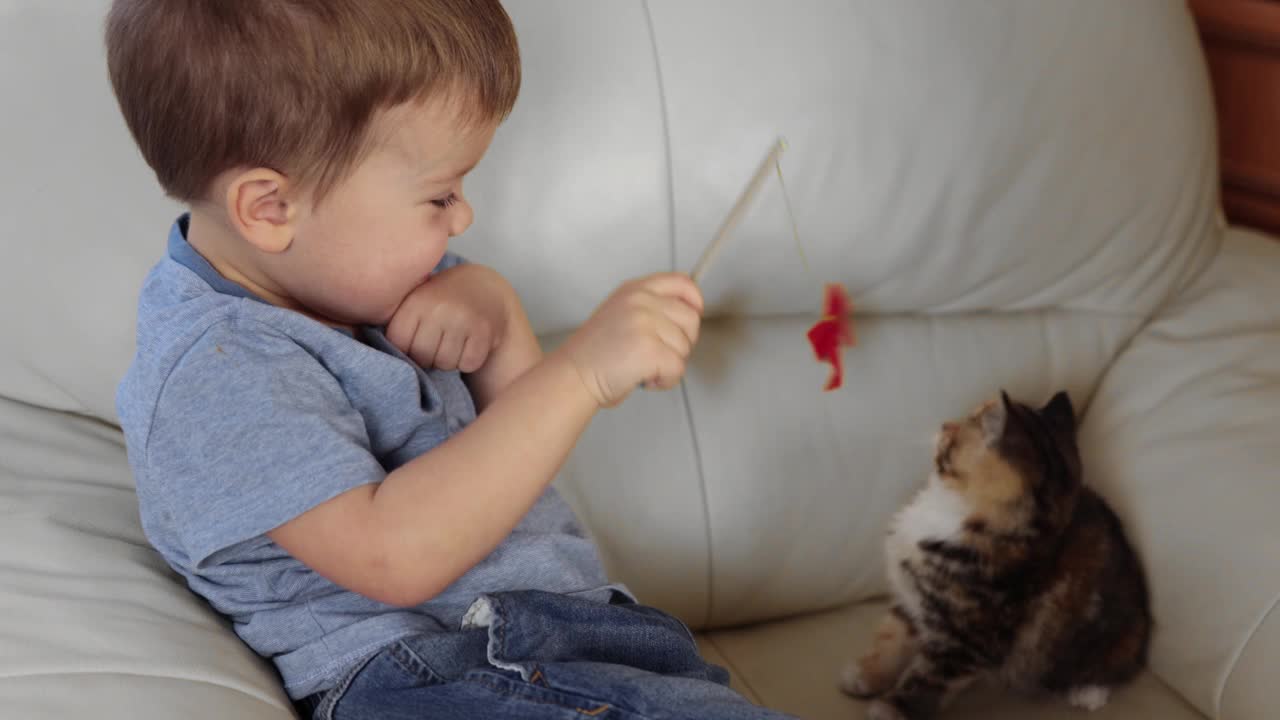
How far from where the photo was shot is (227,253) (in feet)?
2.77

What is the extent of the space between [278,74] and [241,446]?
0.77 ft

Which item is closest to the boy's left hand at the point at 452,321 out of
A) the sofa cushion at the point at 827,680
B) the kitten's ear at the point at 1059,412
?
the sofa cushion at the point at 827,680

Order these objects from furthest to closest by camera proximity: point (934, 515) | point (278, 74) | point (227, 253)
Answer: point (934, 515)
point (227, 253)
point (278, 74)

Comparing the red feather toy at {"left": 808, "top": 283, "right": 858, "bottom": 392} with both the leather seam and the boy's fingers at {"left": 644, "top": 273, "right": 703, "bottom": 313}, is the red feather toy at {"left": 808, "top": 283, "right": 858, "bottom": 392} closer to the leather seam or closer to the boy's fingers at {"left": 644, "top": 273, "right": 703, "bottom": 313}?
the boy's fingers at {"left": 644, "top": 273, "right": 703, "bottom": 313}

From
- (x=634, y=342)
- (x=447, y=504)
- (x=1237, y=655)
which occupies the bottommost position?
(x=1237, y=655)

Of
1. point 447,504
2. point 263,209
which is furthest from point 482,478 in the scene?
point 263,209

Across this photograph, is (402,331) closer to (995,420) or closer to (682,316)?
(682,316)

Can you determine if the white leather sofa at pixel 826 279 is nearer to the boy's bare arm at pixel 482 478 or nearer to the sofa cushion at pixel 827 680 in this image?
the sofa cushion at pixel 827 680

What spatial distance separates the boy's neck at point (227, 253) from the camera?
0.84 m

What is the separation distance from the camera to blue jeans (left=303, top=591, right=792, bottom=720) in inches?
29.8

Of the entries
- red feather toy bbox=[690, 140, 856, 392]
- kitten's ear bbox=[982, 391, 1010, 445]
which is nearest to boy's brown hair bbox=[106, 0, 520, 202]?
red feather toy bbox=[690, 140, 856, 392]

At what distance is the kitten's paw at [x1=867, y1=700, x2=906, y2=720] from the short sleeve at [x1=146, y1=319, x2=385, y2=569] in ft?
2.18

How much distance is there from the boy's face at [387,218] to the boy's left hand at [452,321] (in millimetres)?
65

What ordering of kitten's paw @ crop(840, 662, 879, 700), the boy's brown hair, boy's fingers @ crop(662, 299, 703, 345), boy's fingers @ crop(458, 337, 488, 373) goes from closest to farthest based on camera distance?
the boy's brown hair → boy's fingers @ crop(662, 299, 703, 345) → boy's fingers @ crop(458, 337, 488, 373) → kitten's paw @ crop(840, 662, 879, 700)
